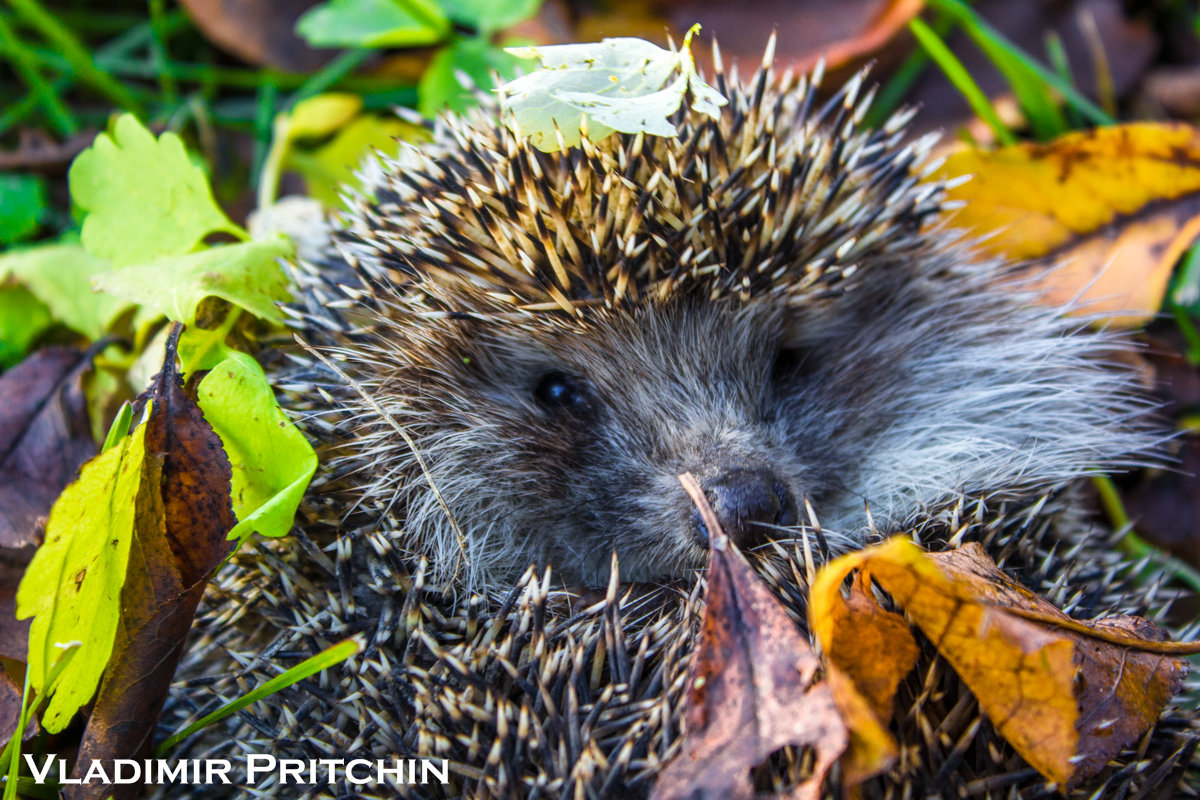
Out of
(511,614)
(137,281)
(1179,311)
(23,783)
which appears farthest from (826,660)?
(1179,311)

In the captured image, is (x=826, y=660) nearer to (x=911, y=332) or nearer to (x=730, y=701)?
(x=730, y=701)

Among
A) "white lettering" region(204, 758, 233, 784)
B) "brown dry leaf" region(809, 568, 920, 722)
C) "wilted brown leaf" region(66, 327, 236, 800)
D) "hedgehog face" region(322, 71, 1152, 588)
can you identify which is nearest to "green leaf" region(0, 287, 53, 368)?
"hedgehog face" region(322, 71, 1152, 588)

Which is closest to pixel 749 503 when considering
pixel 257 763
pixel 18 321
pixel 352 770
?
pixel 352 770

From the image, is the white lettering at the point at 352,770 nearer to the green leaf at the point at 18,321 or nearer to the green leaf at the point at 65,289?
the green leaf at the point at 65,289

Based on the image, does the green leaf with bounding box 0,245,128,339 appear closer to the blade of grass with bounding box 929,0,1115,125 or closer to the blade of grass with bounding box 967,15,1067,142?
the blade of grass with bounding box 929,0,1115,125

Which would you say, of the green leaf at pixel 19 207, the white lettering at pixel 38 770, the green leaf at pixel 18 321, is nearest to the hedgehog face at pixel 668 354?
the white lettering at pixel 38 770

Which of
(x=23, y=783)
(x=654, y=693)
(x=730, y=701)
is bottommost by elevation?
(x=23, y=783)

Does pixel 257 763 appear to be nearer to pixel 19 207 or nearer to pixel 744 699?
pixel 744 699
